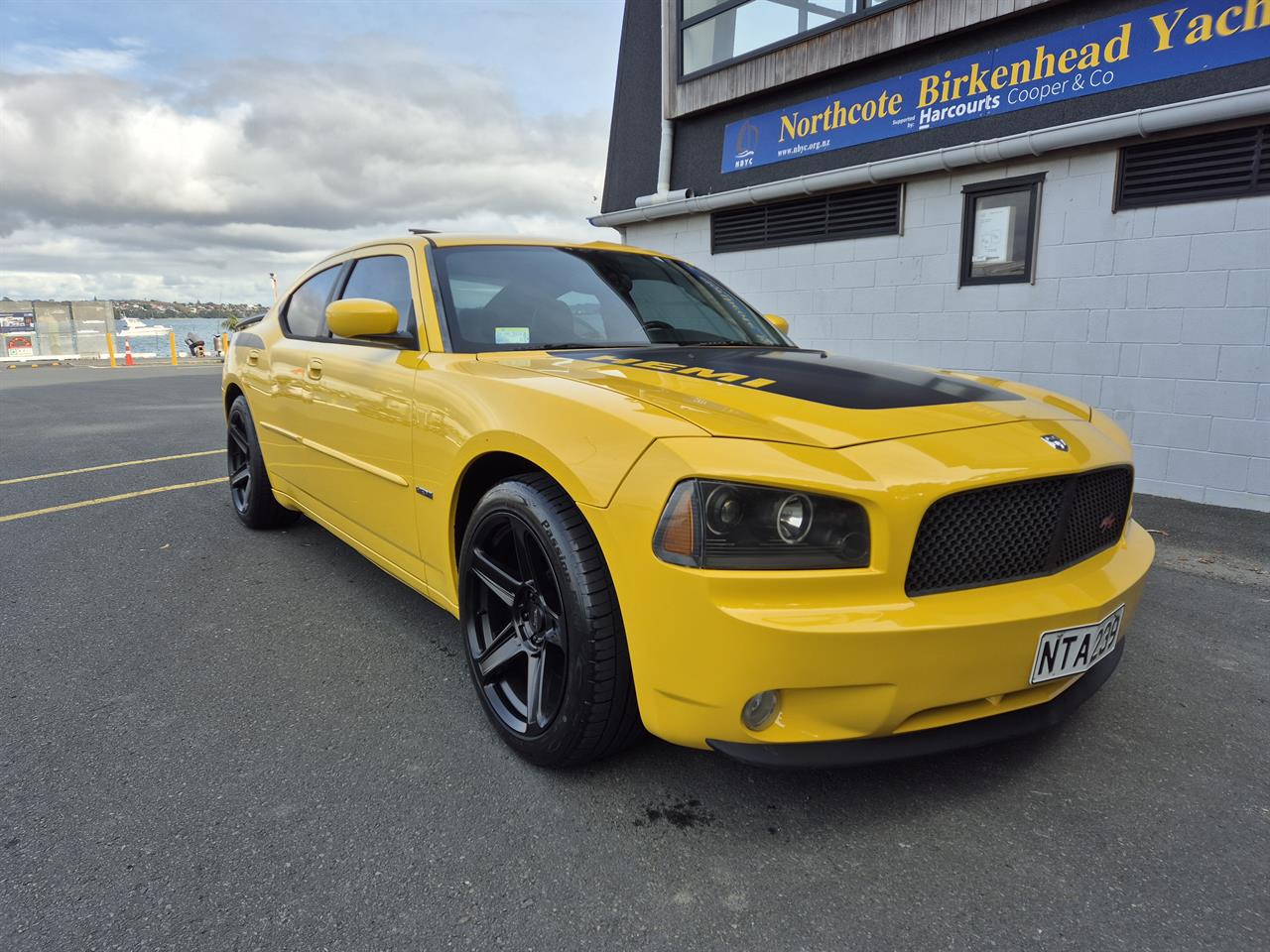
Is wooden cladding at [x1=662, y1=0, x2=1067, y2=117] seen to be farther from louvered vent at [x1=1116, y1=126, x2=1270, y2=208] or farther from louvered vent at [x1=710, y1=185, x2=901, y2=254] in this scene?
louvered vent at [x1=1116, y1=126, x2=1270, y2=208]

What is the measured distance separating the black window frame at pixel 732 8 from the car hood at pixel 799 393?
18.5ft

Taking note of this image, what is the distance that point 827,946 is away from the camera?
1581 mm

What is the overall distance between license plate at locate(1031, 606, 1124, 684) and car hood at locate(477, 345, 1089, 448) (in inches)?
21.5

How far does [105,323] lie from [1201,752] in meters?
32.5

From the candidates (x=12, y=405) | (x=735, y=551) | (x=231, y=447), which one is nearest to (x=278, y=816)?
(x=735, y=551)

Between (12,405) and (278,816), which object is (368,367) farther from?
(12,405)

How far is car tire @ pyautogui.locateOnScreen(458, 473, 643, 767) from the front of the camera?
1.90m

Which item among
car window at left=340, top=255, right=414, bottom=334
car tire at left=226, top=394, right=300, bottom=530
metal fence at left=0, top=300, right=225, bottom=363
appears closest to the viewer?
car window at left=340, top=255, right=414, bottom=334

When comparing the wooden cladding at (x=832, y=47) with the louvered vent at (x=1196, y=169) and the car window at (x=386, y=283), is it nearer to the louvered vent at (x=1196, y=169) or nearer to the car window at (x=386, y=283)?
the louvered vent at (x=1196, y=169)

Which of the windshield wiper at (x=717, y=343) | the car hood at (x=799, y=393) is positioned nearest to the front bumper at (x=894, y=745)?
the car hood at (x=799, y=393)

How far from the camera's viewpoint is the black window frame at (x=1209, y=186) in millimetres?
5062

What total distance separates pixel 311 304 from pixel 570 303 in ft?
5.70

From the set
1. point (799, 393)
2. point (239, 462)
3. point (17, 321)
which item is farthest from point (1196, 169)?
point (17, 321)

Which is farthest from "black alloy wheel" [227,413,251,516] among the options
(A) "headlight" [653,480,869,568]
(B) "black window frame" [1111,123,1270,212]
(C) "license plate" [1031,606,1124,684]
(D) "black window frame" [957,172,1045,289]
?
(B) "black window frame" [1111,123,1270,212]
